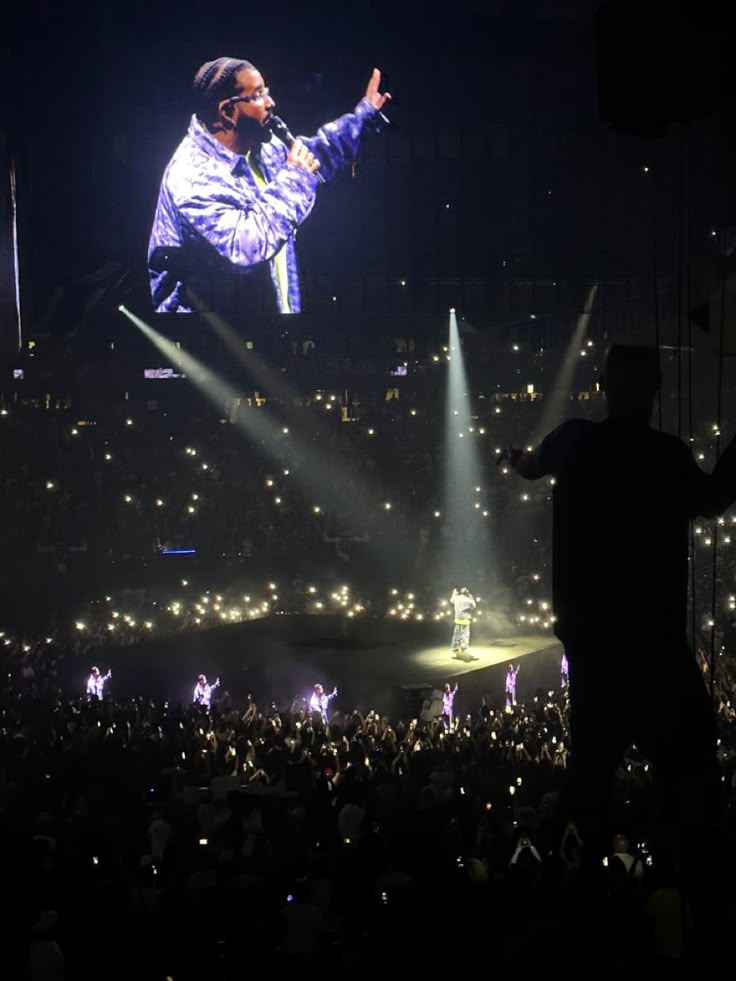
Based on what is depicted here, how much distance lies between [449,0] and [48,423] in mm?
21080

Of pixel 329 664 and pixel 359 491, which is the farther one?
pixel 359 491

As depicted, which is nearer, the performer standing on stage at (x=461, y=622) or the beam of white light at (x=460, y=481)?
the performer standing on stage at (x=461, y=622)

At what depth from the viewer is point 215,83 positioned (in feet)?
117

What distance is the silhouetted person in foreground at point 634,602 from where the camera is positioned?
14.1 feet

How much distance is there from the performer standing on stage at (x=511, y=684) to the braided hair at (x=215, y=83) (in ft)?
71.7

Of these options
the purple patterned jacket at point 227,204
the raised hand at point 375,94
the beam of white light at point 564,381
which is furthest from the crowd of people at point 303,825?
the raised hand at point 375,94

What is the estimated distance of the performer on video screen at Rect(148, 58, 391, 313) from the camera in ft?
117

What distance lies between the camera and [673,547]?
14.1ft

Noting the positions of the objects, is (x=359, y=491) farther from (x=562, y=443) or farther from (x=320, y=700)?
(x=562, y=443)

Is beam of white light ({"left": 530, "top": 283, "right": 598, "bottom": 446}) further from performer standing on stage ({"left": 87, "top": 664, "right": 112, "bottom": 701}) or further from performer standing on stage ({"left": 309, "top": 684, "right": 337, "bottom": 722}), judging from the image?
performer standing on stage ({"left": 87, "top": 664, "right": 112, "bottom": 701})

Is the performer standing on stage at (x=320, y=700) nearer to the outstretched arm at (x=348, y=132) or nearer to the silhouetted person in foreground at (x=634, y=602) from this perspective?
the silhouetted person in foreground at (x=634, y=602)

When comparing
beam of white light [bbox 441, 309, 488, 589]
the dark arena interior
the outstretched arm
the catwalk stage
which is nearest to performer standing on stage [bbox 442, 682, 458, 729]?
the dark arena interior

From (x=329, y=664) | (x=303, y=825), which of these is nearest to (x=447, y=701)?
(x=329, y=664)

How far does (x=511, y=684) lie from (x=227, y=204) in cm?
1994
